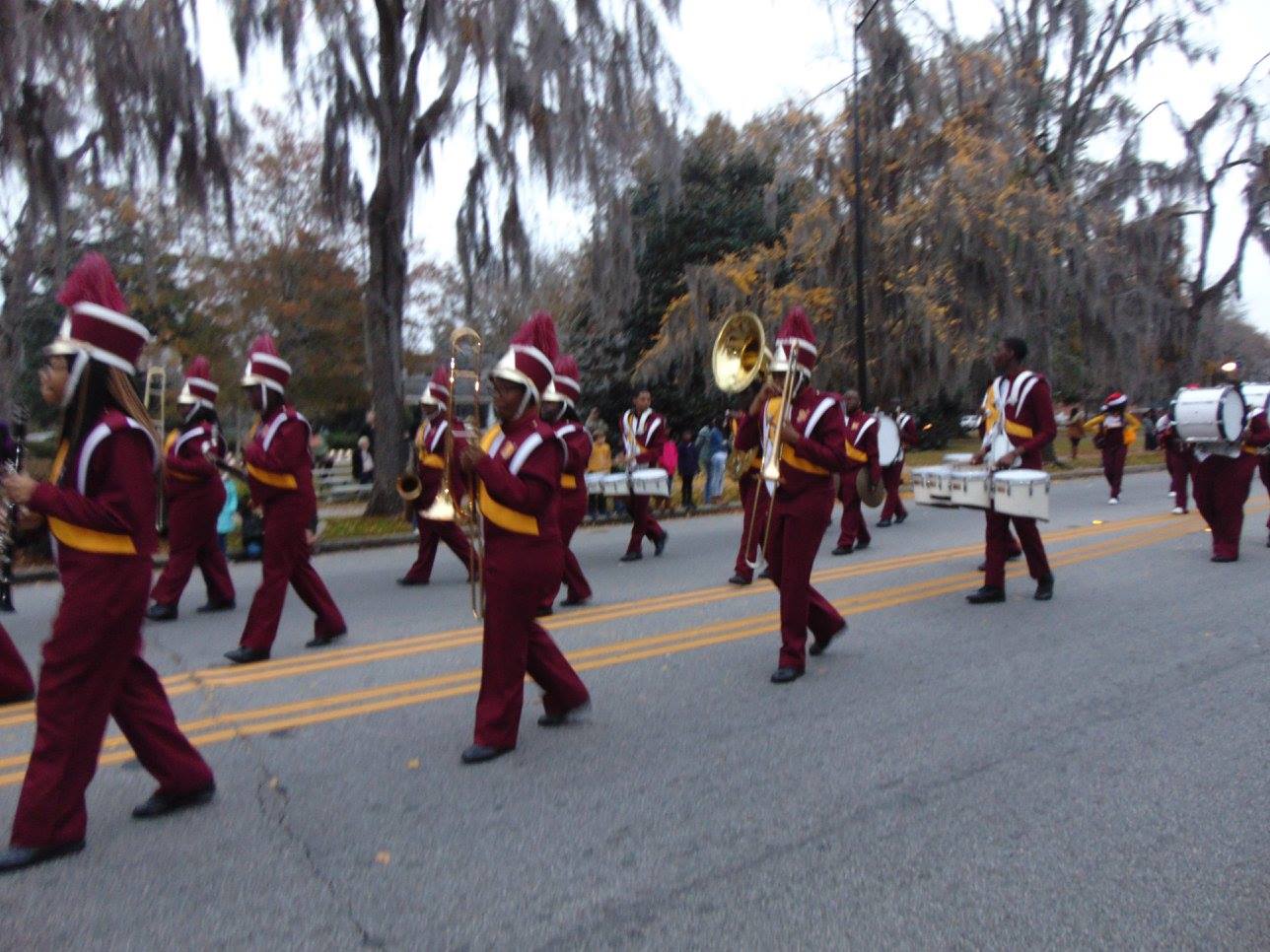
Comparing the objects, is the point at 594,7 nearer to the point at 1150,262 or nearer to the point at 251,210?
the point at 251,210

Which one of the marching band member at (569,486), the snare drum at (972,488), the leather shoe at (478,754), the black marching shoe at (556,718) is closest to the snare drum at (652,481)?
the marching band member at (569,486)

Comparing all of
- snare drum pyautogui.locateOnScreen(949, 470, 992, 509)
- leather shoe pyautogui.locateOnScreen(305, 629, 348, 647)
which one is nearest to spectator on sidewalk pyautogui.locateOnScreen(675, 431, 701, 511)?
snare drum pyautogui.locateOnScreen(949, 470, 992, 509)

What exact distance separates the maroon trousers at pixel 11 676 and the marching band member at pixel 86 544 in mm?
1486

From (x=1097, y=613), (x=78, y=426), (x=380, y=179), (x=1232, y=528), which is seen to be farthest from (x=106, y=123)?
(x=1232, y=528)

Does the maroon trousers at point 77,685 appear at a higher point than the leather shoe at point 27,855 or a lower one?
higher

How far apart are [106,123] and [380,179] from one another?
3.56m

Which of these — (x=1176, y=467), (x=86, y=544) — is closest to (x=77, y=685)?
(x=86, y=544)

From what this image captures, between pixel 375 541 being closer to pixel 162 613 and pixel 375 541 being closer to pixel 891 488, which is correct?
pixel 162 613

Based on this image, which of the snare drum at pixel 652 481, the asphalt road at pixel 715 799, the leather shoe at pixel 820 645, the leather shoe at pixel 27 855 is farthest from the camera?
the snare drum at pixel 652 481

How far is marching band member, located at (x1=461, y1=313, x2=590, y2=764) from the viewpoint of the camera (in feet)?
16.9

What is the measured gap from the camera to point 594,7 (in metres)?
15.6

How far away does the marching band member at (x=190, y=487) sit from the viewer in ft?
28.6

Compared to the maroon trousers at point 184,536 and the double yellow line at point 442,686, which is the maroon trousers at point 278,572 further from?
the maroon trousers at point 184,536

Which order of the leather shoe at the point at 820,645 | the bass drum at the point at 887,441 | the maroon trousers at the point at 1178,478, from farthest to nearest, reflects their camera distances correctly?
the maroon trousers at the point at 1178,478
the bass drum at the point at 887,441
the leather shoe at the point at 820,645
